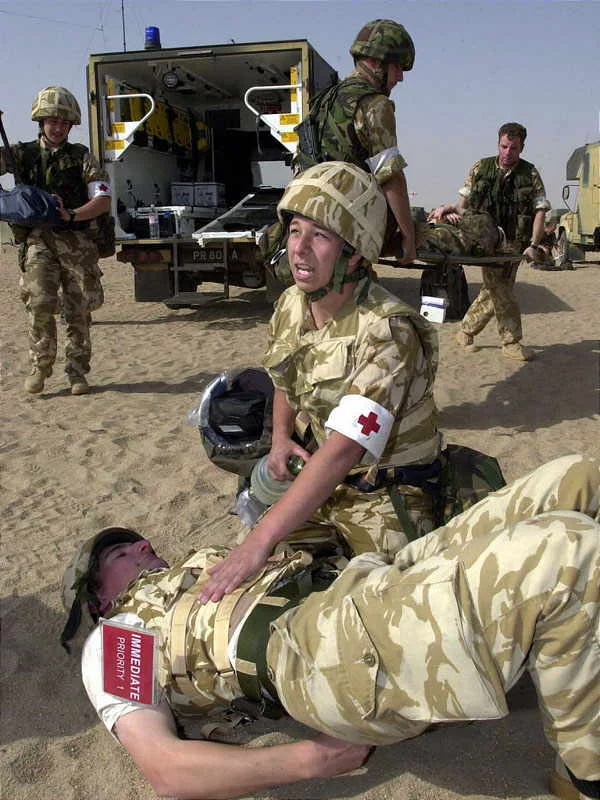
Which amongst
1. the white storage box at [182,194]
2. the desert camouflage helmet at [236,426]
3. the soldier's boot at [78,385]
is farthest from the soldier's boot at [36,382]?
the white storage box at [182,194]

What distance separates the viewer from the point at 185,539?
3357mm

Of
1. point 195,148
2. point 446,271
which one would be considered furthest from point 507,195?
point 195,148

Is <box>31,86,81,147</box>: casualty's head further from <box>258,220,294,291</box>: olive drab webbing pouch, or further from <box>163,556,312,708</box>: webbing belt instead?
<box>163,556,312,708</box>: webbing belt

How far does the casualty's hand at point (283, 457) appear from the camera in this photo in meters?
2.69

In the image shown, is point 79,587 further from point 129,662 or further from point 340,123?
point 340,123

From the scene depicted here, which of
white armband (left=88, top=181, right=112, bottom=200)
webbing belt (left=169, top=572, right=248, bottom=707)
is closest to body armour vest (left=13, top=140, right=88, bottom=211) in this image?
white armband (left=88, top=181, right=112, bottom=200)

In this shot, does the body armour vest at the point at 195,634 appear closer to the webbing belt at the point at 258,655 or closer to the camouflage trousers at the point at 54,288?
the webbing belt at the point at 258,655

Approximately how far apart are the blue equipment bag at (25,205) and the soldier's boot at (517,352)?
150 inches

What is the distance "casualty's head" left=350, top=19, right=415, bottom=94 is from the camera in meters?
3.76

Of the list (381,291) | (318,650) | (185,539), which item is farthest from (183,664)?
(185,539)

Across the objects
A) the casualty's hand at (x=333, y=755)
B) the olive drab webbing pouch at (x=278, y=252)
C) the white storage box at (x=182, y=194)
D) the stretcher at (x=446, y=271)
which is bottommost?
the casualty's hand at (x=333, y=755)

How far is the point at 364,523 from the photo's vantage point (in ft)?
8.13

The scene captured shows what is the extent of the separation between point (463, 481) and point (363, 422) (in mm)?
680

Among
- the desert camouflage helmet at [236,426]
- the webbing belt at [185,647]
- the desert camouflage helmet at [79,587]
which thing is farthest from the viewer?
the desert camouflage helmet at [236,426]
